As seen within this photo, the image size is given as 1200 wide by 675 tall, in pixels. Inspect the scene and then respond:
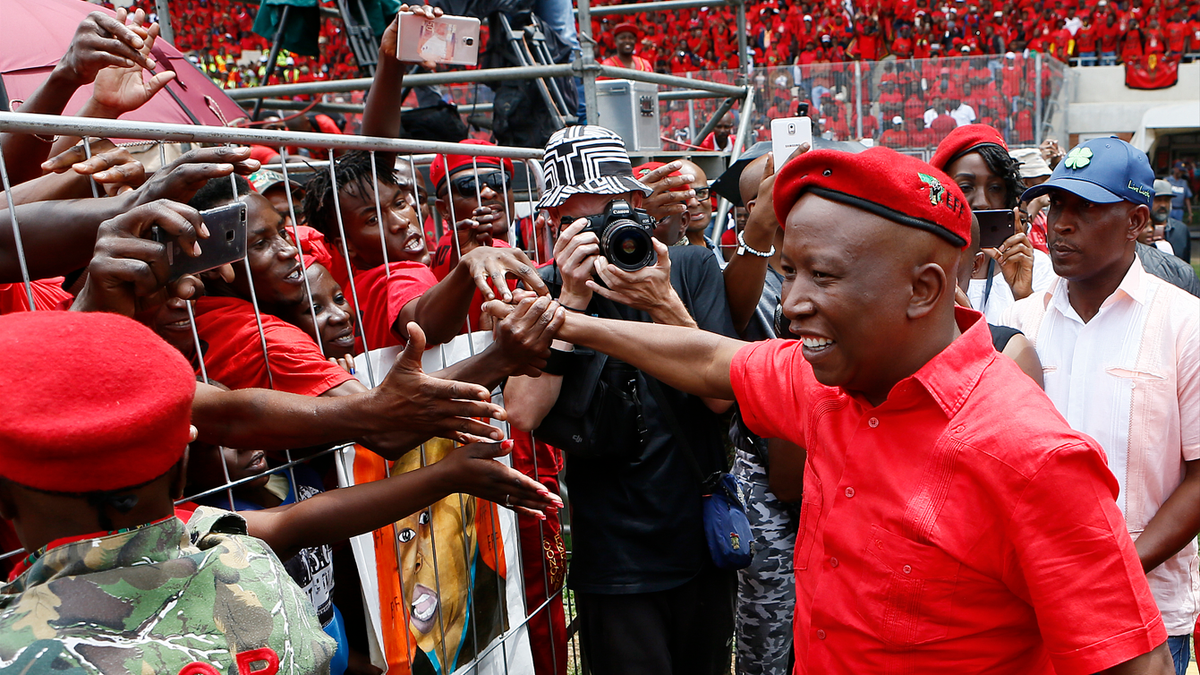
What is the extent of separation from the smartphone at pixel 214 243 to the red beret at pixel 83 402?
49 centimetres

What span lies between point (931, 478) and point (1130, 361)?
115 centimetres

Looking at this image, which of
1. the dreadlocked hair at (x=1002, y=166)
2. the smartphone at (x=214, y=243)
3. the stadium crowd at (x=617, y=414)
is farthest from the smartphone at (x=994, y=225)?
the smartphone at (x=214, y=243)

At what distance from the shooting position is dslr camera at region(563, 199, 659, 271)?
7.16ft

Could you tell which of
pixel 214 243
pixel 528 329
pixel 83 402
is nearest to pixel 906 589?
pixel 528 329

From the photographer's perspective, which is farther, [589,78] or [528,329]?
[589,78]

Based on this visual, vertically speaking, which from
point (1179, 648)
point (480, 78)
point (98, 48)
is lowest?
point (1179, 648)

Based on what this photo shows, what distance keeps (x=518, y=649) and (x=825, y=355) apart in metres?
1.58

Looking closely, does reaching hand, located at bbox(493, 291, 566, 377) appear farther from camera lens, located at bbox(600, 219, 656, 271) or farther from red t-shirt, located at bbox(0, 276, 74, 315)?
red t-shirt, located at bbox(0, 276, 74, 315)

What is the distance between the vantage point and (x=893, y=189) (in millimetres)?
1455

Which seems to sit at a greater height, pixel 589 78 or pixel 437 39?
pixel 437 39

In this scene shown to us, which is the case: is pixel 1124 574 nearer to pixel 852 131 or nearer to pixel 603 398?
pixel 603 398

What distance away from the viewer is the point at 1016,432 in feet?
4.67

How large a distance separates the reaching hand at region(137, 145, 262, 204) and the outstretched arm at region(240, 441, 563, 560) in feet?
2.09

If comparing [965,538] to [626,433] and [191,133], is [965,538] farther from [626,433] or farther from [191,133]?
[191,133]
